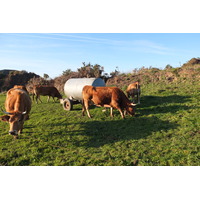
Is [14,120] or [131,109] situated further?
[131,109]

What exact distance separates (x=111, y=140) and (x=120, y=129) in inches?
51.5

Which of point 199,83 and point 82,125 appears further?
point 199,83

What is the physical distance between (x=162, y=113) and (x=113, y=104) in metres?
3.10

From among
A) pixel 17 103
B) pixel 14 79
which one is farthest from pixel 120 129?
pixel 14 79

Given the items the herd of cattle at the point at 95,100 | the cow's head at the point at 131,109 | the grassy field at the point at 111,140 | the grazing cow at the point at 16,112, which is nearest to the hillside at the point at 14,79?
the herd of cattle at the point at 95,100

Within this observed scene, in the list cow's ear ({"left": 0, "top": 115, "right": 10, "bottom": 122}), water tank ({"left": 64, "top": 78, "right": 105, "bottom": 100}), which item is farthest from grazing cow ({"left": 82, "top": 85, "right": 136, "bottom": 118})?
cow's ear ({"left": 0, "top": 115, "right": 10, "bottom": 122})

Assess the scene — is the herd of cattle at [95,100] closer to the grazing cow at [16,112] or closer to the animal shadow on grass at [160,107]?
the grazing cow at [16,112]

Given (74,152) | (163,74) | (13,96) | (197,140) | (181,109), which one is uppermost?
(163,74)

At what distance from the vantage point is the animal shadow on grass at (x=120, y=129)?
7219 mm

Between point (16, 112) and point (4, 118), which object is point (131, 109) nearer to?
point (16, 112)

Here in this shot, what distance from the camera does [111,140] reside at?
7.12 metres

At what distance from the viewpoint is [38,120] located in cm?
1059

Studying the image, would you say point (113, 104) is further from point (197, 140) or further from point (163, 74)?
point (163, 74)

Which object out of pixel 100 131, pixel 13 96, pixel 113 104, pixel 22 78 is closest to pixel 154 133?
pixel 100 131
